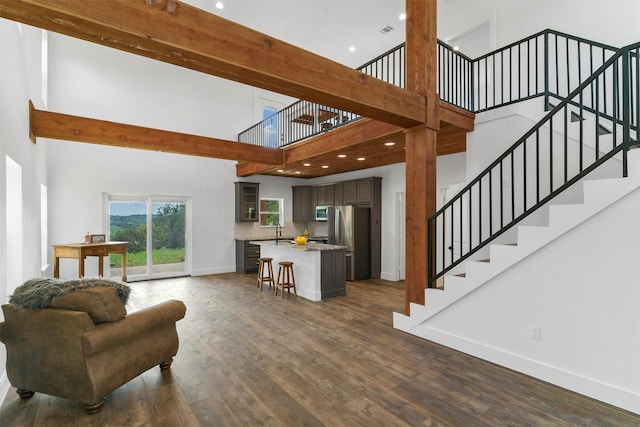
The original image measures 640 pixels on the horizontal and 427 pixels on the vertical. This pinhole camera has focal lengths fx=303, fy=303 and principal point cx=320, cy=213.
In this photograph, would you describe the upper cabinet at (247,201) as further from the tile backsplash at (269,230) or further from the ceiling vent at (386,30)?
the ceiling vent at (386,30)

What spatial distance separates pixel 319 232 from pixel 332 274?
3.71 m

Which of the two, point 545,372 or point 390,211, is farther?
point 390,211

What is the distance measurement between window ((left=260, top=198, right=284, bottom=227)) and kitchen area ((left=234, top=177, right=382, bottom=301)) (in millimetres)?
30

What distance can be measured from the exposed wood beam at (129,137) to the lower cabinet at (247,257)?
2623 mm

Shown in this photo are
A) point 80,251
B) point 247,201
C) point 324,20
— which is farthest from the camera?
point 247,201

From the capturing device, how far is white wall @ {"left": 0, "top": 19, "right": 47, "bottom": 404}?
254cm

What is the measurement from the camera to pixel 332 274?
5641mm

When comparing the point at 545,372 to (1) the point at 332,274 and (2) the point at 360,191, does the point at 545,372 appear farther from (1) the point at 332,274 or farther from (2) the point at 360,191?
(2) the point at 360,191

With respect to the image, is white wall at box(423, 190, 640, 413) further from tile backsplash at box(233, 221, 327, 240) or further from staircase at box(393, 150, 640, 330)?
tile backsplash at box(233, 221, 327, 240)

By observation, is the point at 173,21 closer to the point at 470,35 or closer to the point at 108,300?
the point at 108,300

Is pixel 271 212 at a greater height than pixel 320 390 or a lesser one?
greater

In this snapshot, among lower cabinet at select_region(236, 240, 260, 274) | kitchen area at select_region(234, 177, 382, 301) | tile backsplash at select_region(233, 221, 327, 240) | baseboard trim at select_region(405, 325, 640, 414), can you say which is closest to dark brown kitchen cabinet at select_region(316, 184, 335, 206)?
kitchen area at select_region(234, 177, 382, 301)

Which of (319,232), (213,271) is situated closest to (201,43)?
(213,271)

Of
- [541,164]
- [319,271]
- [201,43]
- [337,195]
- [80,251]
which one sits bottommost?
[319,271]
